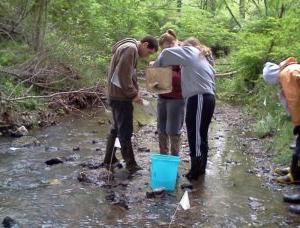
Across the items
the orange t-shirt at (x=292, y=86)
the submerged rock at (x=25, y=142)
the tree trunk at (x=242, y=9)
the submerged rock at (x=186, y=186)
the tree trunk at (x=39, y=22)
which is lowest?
the submerged rock at (x=186, y=186)

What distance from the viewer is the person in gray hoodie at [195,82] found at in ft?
19.5

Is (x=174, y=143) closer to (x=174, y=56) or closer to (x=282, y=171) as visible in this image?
(x=174, y=56)

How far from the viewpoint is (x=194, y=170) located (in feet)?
20.7

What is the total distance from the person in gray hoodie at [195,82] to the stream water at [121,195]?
2.53ft

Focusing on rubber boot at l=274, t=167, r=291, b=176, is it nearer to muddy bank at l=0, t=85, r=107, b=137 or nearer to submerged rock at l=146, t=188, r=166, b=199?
submerged rock at l=146, t=188, r=166, b=199

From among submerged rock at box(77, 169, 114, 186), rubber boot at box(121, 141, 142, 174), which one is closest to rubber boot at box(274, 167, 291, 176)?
rubber boot at box(121, 141, 142, 174)

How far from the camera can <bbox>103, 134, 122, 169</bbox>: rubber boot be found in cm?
665

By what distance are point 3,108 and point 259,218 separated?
5757mm

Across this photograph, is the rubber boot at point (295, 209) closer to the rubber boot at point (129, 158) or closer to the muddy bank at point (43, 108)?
the rubber boot at point (129, 158)

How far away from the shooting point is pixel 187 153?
7.99 meters

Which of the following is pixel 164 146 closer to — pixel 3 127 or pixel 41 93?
pixel 3 127

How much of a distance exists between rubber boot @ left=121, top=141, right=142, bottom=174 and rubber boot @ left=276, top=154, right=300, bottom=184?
1.96 m

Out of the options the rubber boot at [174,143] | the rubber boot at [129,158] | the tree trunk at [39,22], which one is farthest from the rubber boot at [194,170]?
the tree trunk at [39,22]

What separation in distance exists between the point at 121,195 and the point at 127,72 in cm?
156
